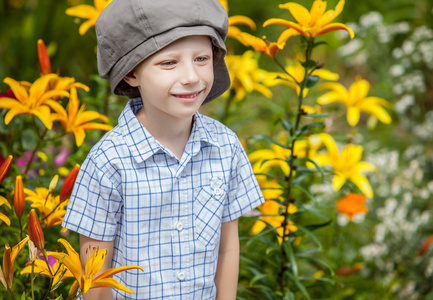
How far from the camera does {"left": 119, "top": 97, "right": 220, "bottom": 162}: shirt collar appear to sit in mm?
1257

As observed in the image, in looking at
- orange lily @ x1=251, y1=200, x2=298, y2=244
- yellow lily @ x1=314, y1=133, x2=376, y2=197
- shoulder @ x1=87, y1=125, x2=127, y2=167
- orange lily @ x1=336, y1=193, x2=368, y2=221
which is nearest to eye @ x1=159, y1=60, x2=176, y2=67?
shoulder @ x1=87, y1=125, x2=127, y2=167

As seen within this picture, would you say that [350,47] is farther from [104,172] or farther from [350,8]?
[104,172]

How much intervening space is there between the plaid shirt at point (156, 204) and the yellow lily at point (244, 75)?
0.62 meters

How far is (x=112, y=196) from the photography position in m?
1.25

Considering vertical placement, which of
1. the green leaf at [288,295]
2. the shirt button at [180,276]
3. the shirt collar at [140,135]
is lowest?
the green leaf at [288,295]

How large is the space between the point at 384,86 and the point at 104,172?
2791 mm

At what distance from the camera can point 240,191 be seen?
1.45m

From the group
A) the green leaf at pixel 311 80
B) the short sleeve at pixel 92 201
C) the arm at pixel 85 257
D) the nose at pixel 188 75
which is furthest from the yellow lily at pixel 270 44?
the arm at pixel 85 257

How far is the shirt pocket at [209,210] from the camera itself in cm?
133

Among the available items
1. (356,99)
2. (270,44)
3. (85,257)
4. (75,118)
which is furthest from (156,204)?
(356,99)

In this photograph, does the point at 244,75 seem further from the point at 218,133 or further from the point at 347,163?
the point at 218,133

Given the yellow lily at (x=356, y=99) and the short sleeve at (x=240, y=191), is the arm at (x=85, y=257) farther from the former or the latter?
the yellow lily at (x=356, y=99)

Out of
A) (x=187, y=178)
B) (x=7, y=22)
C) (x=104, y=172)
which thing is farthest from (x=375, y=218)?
(x=7, y=22)

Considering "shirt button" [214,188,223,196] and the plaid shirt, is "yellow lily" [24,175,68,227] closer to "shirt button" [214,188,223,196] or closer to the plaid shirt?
the plaid shirt
